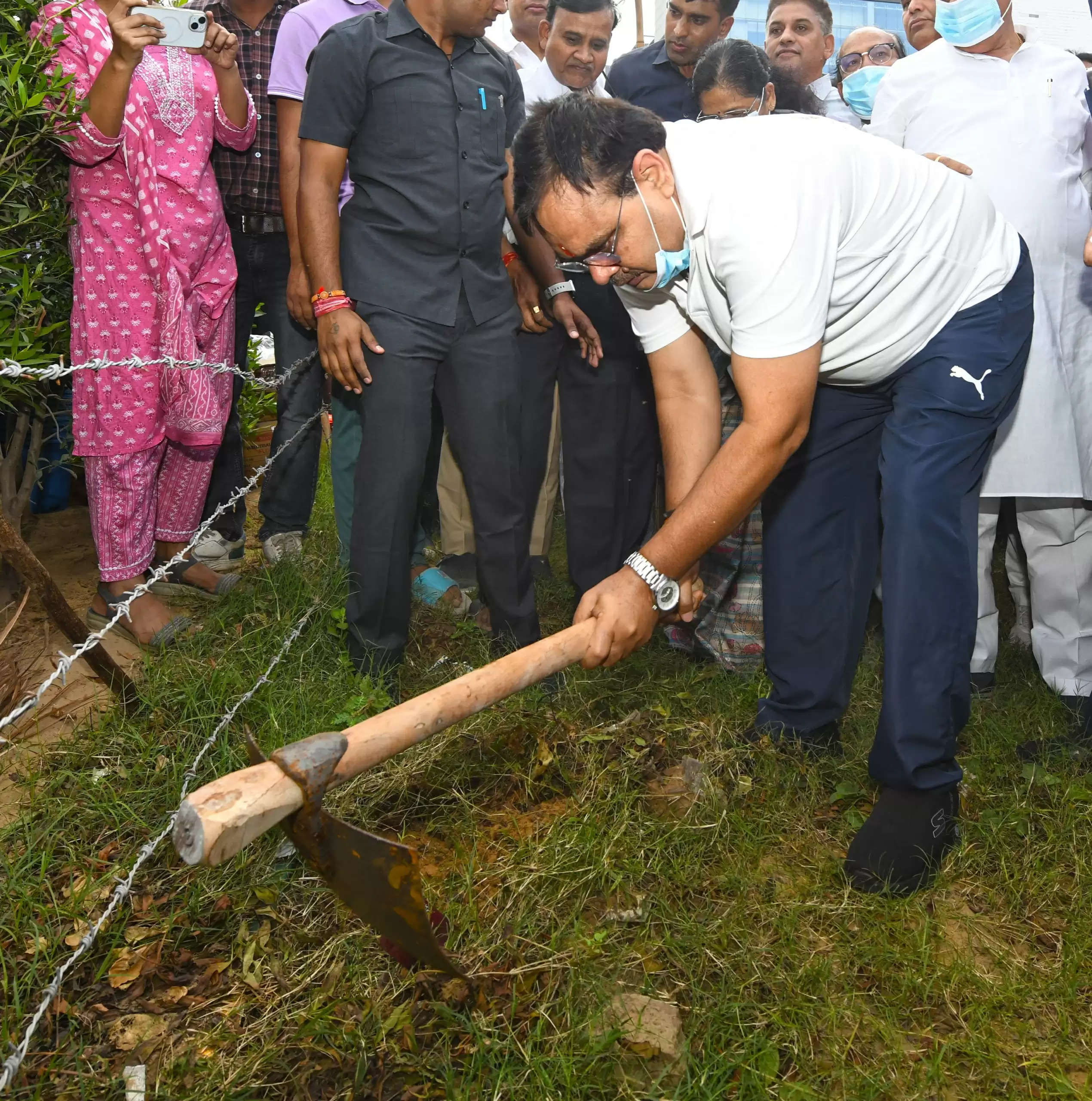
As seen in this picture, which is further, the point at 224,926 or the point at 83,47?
the point at 83,47

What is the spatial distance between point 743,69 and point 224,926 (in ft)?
10.5

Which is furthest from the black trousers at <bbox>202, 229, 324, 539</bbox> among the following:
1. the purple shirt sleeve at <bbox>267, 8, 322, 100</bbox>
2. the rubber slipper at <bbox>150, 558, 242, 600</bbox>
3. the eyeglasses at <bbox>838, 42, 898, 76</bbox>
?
the eyeglasses at <bbox>838, 42, 898, 76</bbox>

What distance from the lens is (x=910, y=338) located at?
2.54 meters

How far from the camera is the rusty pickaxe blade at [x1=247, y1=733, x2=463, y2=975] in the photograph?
1813 millimetres

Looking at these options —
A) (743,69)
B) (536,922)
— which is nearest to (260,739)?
(536,922)

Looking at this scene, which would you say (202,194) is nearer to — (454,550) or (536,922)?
(454,550)

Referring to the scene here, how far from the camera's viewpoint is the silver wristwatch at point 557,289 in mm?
3680

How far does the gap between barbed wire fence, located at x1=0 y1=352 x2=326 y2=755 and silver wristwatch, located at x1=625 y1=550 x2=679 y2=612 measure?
1153 mm

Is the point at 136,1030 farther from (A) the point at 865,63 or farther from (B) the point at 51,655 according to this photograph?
(A) the point at 865,63

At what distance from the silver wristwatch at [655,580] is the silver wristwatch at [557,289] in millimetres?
1560

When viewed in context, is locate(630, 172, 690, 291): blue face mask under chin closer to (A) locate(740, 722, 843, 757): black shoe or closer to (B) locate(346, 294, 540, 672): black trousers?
(B) locate(346, 294, 540, 672): black trousers

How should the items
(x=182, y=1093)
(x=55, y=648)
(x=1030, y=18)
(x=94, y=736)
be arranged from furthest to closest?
1. (x=1030, y=18)
2. (x=55, y=648)
3. (x=94, y=736)
4. (x=182, y=1093)

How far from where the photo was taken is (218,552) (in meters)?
4.33

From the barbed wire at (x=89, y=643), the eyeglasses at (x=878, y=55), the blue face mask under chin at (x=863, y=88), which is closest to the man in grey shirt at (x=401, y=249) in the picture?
the barbed wire at (x=89, y=643)
